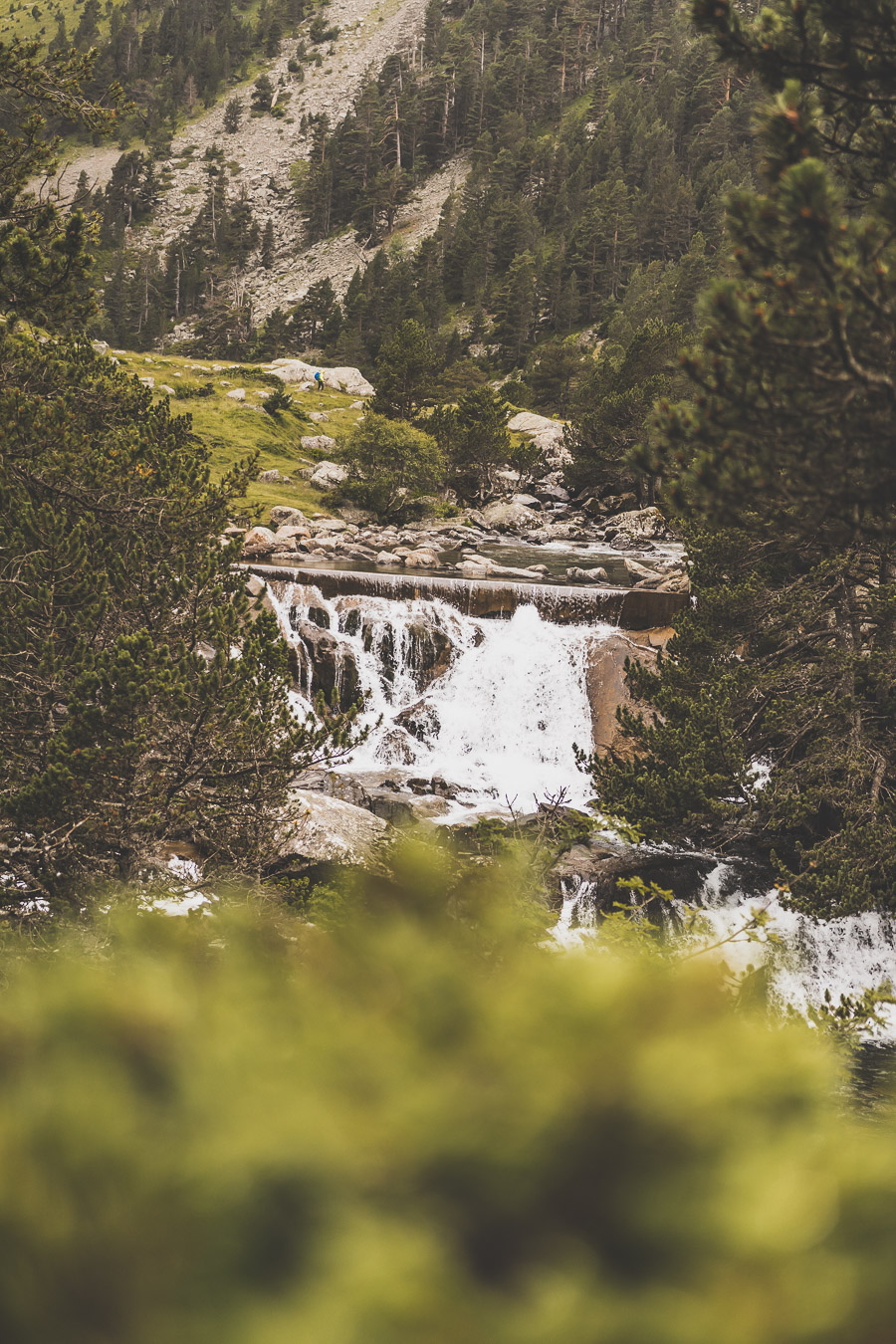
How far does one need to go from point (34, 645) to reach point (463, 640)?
1250 centimetres

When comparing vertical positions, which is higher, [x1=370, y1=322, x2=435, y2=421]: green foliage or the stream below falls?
[x1=370, y1=322, x2=435, y2=421]: green foliage

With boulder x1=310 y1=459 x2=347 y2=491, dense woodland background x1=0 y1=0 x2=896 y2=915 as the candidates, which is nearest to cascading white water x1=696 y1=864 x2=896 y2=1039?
dense woodland background x1=0 y1=0 x2=896 y2=915

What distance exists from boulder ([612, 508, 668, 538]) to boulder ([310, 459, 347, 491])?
13.9 m

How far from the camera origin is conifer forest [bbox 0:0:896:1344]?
96 centimetres

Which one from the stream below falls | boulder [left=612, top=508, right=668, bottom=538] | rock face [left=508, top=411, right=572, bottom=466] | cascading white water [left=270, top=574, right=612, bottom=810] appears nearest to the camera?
the stream below falls

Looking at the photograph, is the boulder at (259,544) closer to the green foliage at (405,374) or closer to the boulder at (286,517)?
the boulder at (286,517)

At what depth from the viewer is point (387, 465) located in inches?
1545

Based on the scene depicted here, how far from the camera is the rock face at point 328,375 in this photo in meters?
62.2

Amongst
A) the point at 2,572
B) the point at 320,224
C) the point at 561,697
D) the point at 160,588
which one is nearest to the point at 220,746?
the point at 160,588

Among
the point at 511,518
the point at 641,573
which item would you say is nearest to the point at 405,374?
the point at 511,518

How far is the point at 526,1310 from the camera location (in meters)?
0.90

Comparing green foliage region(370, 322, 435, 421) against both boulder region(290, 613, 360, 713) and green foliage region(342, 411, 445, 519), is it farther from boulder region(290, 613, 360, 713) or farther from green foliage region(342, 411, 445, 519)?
boulder region(290, 613, 360, 713)

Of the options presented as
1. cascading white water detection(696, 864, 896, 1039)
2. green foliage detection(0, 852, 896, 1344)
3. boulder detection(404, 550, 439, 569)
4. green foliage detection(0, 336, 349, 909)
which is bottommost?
cascading white water detection(696, 864, 896, 1039)

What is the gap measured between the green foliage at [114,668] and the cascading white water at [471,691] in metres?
8.28
